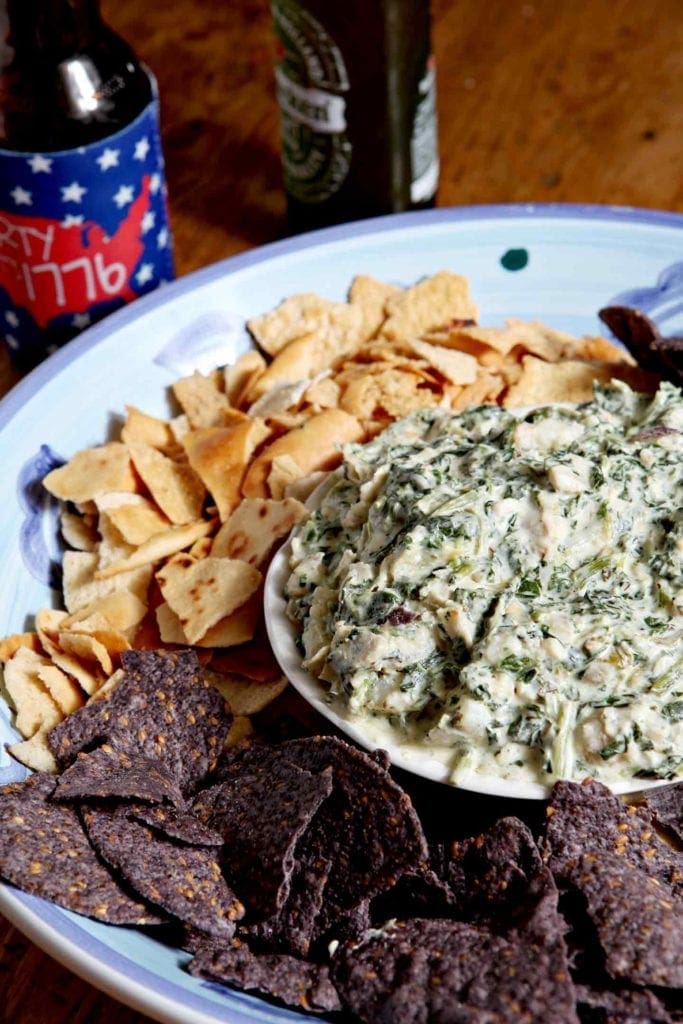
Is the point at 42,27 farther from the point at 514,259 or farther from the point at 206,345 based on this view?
the point at 514,259

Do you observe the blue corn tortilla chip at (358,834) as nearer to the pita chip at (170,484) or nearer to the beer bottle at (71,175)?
the pita chip at (170,484)

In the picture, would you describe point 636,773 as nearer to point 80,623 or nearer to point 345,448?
point 345,448

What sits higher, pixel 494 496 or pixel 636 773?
pixel 494 496

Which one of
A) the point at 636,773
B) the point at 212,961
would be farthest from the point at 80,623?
the point at 636,773

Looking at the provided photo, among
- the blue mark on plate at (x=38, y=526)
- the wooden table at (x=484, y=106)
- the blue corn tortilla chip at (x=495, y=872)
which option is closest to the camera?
the blue corn tortilla chip at (x=495, y=872)

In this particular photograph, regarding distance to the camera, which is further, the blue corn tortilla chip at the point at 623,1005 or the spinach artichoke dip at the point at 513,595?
the spinach artichoke dip at the point at 513,595

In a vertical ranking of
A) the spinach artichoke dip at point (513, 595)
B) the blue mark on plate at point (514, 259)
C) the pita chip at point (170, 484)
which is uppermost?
the spinach artichoke dip at point (513, 595)

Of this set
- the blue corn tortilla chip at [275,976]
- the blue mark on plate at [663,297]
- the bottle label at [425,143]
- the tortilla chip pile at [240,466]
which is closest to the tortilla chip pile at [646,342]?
the tortilla chip pile at [240,466]

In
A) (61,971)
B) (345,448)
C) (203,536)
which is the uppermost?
(345,448)

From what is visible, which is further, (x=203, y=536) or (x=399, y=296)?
(x=399, y=296)
